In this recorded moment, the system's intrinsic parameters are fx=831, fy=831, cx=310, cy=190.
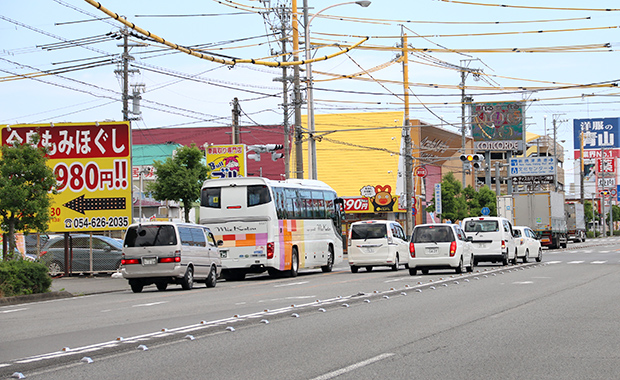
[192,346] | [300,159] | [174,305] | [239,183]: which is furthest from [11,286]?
[300,159]

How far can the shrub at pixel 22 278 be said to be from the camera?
21203 mm

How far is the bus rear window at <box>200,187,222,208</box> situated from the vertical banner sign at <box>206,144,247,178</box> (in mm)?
10324

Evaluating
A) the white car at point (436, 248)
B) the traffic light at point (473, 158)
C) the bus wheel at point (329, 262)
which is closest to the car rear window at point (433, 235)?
the white car at point (436, 248)

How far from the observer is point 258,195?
1153 inches

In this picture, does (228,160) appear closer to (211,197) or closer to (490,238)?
(211,197)

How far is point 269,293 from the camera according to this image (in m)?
21.3

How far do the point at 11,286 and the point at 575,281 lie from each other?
596 inches

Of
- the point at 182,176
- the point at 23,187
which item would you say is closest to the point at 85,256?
the point at 182,176

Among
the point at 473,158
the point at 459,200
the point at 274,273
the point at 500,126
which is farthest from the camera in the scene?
the point at 500,126

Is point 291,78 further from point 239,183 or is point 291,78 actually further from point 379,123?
point 379,123

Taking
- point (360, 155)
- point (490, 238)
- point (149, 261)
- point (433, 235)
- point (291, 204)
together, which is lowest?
point (149, 261)

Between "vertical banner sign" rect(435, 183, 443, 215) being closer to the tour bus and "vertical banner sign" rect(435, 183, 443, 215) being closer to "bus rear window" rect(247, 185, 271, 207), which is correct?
the tour bus

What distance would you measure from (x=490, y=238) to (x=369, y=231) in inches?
202

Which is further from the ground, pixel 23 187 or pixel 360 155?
pixel 360 155
